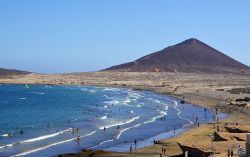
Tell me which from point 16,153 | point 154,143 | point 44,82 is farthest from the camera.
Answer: point 44,82

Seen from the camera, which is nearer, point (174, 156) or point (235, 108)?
point (174, 156)

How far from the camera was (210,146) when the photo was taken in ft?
103

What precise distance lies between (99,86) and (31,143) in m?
123

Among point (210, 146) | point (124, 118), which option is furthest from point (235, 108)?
point (210, 146)

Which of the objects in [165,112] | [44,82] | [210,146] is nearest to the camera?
[210,146]

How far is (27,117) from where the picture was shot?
71312 mm

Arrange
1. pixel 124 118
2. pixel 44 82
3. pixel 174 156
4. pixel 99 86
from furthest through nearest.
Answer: pixel 44 82
pixel 99 86
pixel 124 118
pixel 174 156

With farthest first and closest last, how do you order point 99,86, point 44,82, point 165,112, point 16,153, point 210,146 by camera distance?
point 44,82
point 99,86
point 165,112
point 16,153
point 210,146

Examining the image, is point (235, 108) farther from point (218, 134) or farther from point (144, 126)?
point (218, 134)

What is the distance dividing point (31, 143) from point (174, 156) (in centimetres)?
1631

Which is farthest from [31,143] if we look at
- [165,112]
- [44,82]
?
[44,82]

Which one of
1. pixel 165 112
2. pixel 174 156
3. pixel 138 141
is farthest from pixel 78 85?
pixel 174 156

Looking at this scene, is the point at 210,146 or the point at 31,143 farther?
the point at 31,143

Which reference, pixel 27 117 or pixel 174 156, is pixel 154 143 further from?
pixel 27 117
